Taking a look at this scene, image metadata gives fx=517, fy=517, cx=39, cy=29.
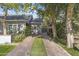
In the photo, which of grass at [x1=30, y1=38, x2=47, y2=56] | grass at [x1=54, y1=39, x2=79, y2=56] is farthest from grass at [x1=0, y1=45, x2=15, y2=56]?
grass at [x1=54, y1=39, x2=79, y2=56]

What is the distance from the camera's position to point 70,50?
6.80 metres

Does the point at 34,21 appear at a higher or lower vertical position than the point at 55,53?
higher

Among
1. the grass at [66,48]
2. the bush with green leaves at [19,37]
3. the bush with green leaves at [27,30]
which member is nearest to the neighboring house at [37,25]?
the bush with green leaves at [27,30]

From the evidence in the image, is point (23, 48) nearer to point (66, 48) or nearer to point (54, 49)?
point (54, 49)

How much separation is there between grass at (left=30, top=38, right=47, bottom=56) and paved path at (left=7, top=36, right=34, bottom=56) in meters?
0.06

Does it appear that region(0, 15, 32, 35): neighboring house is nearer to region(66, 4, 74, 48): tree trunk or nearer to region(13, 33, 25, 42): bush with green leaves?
region(13, 33, 25, 42): bush with green leaves

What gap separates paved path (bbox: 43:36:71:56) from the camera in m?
6.74

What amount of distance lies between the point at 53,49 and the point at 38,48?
197 millimetres

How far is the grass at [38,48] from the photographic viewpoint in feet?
22.1

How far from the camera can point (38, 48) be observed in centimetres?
679

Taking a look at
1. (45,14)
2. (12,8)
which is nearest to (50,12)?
(45,14)

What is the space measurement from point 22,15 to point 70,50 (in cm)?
78

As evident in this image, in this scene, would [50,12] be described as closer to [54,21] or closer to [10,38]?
[54,21]

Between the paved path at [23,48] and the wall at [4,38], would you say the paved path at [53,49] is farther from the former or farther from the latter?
the wall at [4,38]
